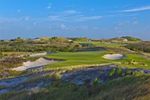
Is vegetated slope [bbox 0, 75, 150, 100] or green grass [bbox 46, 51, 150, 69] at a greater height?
vegetated slope [bbox 0, 75, 150, 100]

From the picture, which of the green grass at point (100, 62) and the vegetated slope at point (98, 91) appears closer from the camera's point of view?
the vegetated slope at point (98, 91)

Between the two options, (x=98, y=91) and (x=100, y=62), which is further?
(x=100, y=62)

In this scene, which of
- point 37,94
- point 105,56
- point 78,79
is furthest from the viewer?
point 105,56

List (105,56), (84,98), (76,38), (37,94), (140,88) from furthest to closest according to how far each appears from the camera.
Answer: (76,38) → (105,56) → (37,94) → (84,98) → (140,88)

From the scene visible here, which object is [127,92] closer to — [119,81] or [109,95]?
[109,95]

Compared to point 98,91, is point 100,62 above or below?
below

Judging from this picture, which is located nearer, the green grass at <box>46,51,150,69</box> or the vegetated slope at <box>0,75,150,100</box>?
the vegetated slope at <box>0,75,150,100</box>

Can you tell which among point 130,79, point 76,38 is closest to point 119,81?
point 130,79

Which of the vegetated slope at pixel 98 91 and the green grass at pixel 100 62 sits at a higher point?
the vegetated slope at pixel 98 91
